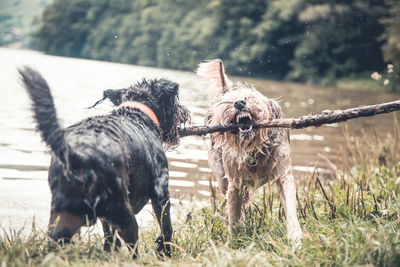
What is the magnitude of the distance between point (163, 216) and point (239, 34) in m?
35.9

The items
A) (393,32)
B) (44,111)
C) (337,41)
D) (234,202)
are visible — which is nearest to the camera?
(44,111)

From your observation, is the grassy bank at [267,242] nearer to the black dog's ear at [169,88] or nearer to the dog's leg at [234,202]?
the dog's leg at [234,202]

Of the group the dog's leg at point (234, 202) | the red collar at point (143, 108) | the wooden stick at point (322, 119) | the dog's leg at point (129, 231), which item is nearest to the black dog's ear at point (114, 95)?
the red collar at point (143, 108)

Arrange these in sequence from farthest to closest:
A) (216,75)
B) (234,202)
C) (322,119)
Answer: (216,75) → (234,202) → (322,119)

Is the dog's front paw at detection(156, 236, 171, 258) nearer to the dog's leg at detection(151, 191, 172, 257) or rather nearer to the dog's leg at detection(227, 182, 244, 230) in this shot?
the dog's leg at detection(151, 191, 172, 257)

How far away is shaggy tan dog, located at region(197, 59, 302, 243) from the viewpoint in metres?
3.63

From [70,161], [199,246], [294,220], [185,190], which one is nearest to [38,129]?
[70,161]

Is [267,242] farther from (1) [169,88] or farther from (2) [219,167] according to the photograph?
(1) [169,88]

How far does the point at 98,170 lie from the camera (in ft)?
7.91

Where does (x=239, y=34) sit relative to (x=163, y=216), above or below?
above

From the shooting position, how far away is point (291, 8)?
108 feet

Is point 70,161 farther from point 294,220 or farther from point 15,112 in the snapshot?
point 15,112

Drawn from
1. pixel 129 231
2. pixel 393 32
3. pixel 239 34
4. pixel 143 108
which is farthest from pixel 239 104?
pixel 239 34

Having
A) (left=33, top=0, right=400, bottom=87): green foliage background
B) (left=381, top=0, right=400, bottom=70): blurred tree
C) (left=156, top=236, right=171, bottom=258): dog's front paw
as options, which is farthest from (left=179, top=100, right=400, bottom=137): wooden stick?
(left=33, top=0, right=400, bottom=87): green foliage background
